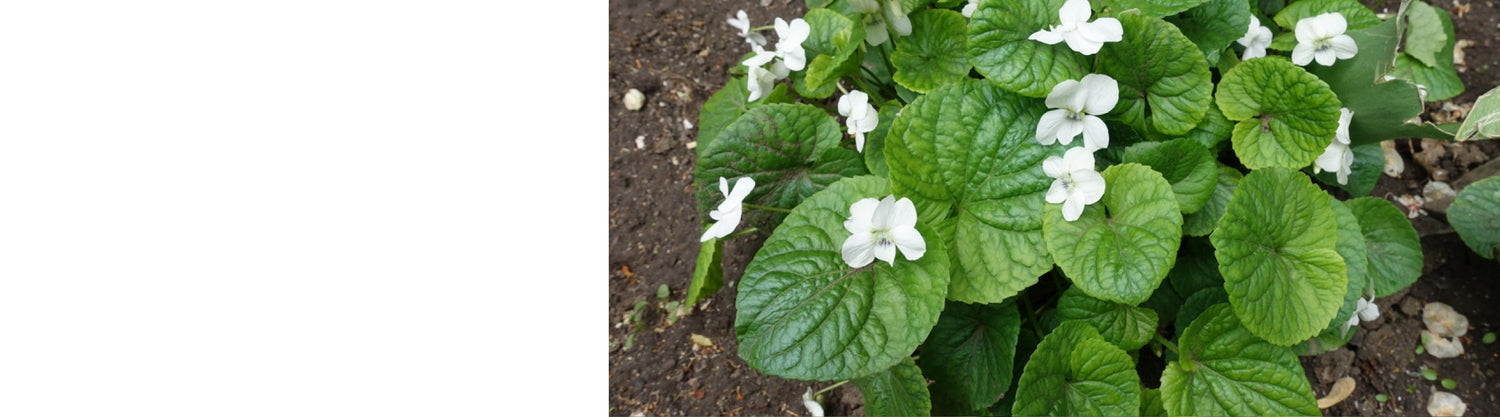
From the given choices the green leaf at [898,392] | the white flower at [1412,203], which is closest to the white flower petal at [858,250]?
the green leaf at [898,392]

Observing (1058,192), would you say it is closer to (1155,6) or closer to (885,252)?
(885,252)

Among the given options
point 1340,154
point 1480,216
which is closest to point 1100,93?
point 1340,154

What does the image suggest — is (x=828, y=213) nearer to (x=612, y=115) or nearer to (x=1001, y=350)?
(x=1001, y=350)

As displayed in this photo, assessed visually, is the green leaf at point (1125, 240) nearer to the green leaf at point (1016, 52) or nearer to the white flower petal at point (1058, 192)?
the white flower petal at point (1058, 192)

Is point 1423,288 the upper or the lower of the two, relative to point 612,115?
lower

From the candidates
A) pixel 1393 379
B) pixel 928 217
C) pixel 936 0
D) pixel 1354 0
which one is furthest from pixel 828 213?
pixel 1393 379

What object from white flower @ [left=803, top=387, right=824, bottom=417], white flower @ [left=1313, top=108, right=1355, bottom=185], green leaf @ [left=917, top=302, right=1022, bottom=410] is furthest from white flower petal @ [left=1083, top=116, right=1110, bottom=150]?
white flower @ [left=803, top=387, right=824, bottom=417]
